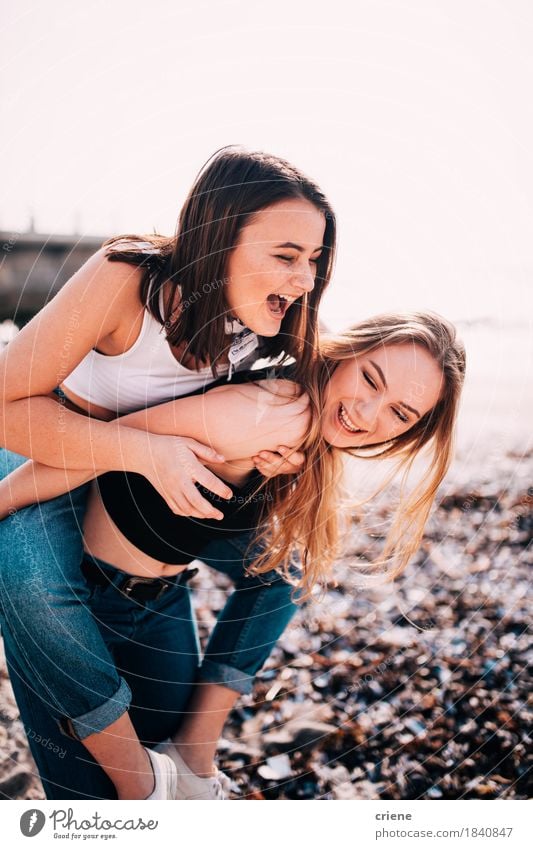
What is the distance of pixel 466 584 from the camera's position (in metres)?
2.67

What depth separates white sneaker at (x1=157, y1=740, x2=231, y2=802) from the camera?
1.65 meters

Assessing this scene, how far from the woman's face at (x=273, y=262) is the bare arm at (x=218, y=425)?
0.54 feet

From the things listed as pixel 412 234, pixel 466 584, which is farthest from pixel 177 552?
pixel 466 584

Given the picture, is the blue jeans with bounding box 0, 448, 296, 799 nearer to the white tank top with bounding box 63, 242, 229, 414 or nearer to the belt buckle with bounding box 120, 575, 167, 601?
the belt buckle with bounding box 120, 575, 167, 601

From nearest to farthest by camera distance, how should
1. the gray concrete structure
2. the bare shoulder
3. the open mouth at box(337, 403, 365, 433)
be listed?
the bare shoulder → the open mouth at box(337, 403, 365, 433) → the gray concrete structure

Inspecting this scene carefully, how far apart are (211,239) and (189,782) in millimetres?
1317

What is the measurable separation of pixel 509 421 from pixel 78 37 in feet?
11.7

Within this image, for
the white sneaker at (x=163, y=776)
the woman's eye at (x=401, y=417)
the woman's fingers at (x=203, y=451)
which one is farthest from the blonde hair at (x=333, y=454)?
the white sneaker at (x=163, y=776)

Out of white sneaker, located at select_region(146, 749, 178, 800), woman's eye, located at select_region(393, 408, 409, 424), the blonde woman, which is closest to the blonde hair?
the blonde woman

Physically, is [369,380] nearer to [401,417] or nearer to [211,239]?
[401,417]

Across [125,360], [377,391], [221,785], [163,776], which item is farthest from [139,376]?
[221,785]

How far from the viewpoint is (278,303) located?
1.51 m

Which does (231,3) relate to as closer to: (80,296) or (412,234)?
(412,234)

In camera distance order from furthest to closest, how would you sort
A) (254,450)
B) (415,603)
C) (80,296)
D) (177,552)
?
(415,603), (177,552), (254,450), (80,296)
